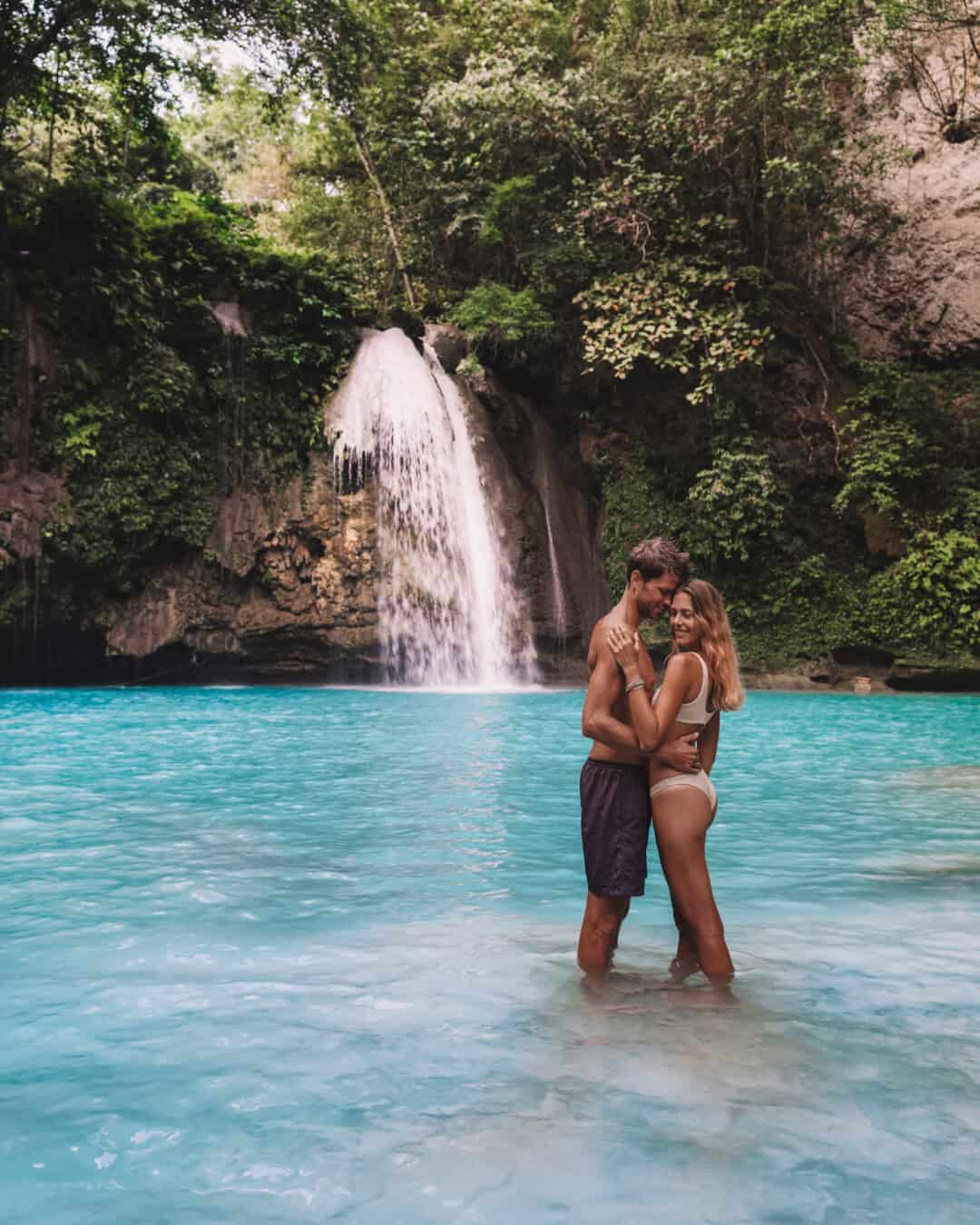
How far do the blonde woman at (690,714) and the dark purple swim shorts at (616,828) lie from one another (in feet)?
0.18

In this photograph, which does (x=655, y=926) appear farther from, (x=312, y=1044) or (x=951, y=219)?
(x=951, y=219)

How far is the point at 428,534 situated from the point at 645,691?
14829 millimetres

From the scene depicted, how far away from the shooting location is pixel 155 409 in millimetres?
17656

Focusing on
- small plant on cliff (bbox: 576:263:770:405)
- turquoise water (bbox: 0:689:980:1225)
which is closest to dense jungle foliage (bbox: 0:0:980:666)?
small plant on cliff (bbox: 576:263:770:405)

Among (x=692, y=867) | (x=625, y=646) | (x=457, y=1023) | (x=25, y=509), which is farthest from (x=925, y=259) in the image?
(x=457, y=1023)

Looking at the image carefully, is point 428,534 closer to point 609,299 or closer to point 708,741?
point 609,299

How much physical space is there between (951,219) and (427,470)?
10498 millimetres

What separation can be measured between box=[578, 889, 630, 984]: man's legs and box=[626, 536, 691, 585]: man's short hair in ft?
3.54

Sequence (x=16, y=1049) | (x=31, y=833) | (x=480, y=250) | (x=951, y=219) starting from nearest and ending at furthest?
(x=16, y=1049) < (x=31, y=833) < (x=951, y=219) < (x=480, y=250)

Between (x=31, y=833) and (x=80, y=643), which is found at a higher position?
(x=80, y=643)

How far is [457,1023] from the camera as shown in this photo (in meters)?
3.31

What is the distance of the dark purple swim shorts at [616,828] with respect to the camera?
337 centimetres

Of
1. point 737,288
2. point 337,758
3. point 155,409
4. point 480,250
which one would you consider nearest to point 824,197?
point 737,288

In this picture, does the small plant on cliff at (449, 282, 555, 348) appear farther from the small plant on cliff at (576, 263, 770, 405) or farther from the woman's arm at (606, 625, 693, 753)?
the woman's arm at (606, 625, 693, 753)
